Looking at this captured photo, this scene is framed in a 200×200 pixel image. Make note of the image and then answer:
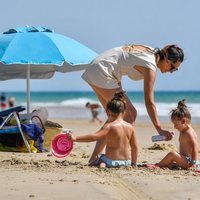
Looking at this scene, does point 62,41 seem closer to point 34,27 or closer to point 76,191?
point 34,27

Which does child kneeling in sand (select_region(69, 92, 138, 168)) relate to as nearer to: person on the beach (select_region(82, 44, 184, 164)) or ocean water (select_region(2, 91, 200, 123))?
person on the beach (select_region(82, 44, 184, 164))

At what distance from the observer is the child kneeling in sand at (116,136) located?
6.87 metres

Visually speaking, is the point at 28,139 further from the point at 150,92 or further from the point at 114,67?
the point at 150,92

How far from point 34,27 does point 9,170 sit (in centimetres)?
359

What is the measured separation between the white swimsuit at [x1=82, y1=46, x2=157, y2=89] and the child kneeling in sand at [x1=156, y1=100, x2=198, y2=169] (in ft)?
1.90

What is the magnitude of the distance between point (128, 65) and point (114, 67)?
16cm

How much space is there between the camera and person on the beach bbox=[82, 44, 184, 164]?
7016mm

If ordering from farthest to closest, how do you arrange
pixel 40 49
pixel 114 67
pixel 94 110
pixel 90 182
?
pixel 94 110
pixel 40 49
pixel 114 67
pixel 90 182

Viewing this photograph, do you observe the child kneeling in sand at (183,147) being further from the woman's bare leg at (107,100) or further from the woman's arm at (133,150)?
the woman's bare leg at (107,100)

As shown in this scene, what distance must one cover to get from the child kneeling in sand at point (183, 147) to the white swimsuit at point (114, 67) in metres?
0.58

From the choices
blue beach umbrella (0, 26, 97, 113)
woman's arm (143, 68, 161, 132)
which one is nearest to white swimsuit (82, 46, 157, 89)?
woman's arm (143, 68, 161, 132)

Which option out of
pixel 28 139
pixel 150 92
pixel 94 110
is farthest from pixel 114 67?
pixel 94 110

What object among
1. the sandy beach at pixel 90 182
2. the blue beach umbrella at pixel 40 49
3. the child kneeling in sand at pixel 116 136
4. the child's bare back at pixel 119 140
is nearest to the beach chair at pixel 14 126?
the blue beach umbrella at pixel 40 49

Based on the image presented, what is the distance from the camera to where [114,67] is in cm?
711
